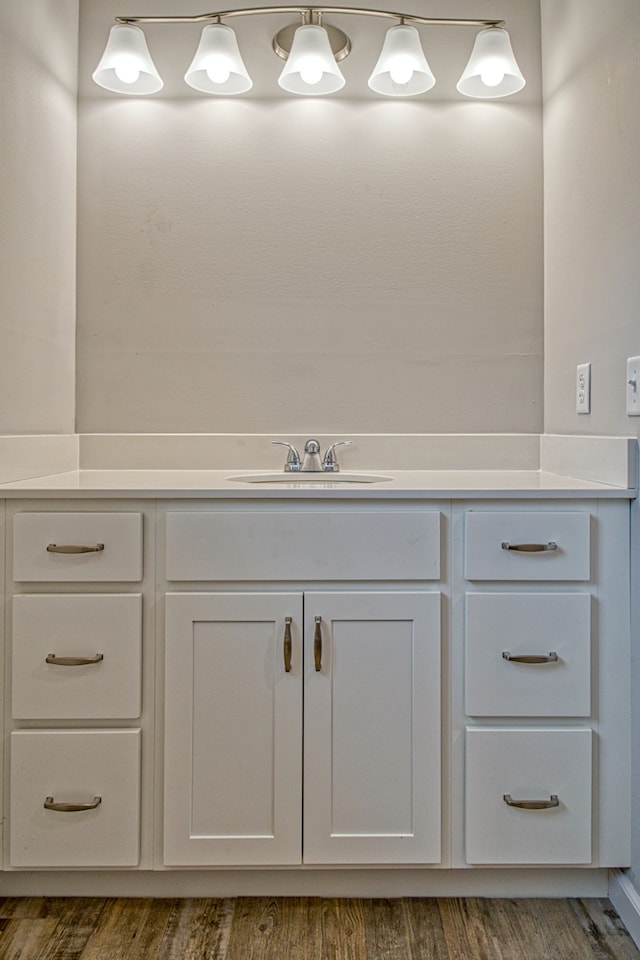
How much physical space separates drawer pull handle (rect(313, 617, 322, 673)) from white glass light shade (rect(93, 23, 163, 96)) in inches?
58.3

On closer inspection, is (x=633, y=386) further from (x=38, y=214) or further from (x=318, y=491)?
(x=38, y=214)

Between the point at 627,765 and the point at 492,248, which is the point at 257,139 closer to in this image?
the point at 492,248

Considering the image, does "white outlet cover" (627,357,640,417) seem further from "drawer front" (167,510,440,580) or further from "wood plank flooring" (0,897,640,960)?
"wood plank flooring" (0,897,640,960)

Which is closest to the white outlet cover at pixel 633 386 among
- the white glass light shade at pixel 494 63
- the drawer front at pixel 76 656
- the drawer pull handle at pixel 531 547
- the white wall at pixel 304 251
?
the drawer pull handle at pixel 531 547

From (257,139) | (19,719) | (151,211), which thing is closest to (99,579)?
(19,719)

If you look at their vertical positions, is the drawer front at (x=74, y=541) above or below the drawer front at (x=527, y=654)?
above

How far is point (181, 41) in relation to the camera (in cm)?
197

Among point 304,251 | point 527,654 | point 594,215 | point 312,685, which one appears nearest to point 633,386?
point 594,215

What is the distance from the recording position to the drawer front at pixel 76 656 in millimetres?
1398

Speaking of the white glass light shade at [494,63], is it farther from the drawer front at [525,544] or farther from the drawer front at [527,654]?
the drawer front at [527,654]

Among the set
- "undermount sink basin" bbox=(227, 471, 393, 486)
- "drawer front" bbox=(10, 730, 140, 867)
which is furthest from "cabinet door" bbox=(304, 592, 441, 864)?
"undermount sink basin" bbox=(227, 471, 393, 486)

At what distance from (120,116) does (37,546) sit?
4.15 feet

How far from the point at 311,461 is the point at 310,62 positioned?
1.02 meters

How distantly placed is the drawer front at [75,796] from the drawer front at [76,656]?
0.05 meters
